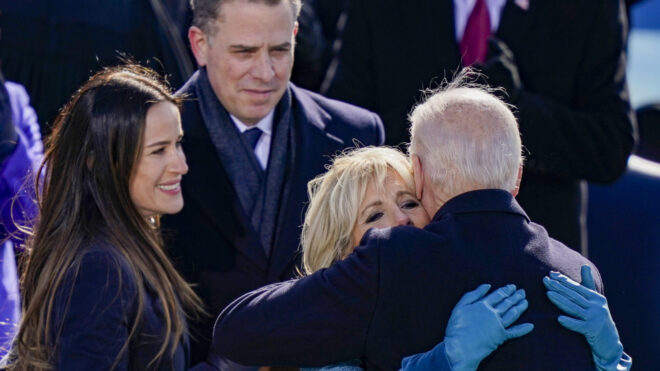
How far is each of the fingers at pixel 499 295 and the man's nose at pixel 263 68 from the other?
4.12ft

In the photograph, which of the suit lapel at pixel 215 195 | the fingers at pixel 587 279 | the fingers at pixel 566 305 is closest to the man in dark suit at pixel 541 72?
the suit lapel at pixel 215 195

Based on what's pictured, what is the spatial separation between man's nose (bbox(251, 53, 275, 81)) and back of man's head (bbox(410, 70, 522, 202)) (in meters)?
0.94

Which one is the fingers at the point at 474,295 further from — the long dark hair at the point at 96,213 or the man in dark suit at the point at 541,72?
the man in dark suit at the point at 541,72

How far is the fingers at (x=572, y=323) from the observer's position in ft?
6.13

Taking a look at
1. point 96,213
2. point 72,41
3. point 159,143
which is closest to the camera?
point 96,213

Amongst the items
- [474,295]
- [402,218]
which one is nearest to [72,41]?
[402,218]

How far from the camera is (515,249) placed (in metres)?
1.89

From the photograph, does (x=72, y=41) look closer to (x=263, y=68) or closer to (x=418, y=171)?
(x=263, y=68)

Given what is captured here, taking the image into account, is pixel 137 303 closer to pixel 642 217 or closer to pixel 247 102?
pixel 247 102

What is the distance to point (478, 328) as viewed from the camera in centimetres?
182

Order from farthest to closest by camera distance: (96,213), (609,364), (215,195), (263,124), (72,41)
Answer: (72,41) → (263,124) → (215,195) → (96,213) → (609,364)

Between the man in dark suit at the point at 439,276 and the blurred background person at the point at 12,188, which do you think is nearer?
the man in dark suit at the point at 439,276

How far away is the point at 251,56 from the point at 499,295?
135cm

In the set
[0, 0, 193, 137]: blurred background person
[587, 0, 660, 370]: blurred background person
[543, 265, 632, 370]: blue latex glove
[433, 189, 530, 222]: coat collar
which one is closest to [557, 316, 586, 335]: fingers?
[543, 265, 632, 370]: blue latex glove
